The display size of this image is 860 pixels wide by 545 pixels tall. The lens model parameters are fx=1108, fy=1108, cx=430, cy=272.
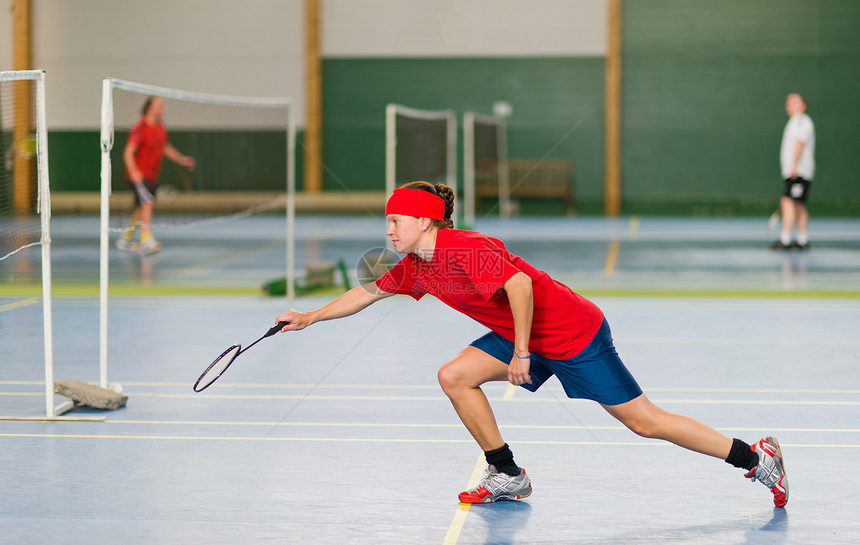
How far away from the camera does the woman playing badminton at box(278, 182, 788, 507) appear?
14.2 feet

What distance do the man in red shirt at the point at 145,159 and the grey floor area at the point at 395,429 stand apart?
2730 millimetres

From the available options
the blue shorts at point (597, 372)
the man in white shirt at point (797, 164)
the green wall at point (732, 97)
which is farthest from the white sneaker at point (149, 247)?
the green wall at point (732, 97)

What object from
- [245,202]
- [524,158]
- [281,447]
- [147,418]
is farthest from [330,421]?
[524,158]

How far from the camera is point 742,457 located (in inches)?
183

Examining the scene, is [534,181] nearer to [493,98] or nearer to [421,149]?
[493,98]

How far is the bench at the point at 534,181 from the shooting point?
25.7 meters

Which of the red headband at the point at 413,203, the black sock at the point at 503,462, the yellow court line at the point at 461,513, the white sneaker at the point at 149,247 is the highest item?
the red headband at the point at 413,203

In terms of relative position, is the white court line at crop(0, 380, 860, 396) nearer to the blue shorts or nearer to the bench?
the blue shorts

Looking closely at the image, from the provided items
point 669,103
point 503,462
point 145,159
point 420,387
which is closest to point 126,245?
point 145,159

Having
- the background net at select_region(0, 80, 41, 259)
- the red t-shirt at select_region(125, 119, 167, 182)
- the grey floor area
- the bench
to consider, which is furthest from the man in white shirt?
the background net at select_region(0, 80, 41, 259)

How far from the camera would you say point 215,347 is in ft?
28.6

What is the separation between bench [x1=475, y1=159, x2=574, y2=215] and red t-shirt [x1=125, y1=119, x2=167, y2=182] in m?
11.1

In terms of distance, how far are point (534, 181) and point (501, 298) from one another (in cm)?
2199

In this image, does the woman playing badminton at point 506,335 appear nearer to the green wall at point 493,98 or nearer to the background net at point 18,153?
the background net at point 18,153
